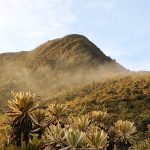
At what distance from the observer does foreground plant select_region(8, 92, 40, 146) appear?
1889 centimetres

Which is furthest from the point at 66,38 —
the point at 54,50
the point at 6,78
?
the point at 6,78

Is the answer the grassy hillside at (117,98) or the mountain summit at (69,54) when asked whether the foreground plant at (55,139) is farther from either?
the mountain summit at (69,54)

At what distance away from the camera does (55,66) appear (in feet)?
310

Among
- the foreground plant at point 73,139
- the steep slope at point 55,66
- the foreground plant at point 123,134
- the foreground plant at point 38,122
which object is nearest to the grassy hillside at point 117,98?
the steep slope at point 55,66

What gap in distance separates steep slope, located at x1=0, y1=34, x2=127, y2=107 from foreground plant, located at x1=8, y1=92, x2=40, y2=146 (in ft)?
184

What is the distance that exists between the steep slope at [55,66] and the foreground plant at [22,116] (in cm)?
5606

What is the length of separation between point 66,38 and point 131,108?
5783 cm

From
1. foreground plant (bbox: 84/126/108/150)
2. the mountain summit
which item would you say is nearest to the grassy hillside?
the mountain summit

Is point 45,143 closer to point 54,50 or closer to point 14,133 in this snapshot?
point 14,133

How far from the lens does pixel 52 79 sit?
8712cm

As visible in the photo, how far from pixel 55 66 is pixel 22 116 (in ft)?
248

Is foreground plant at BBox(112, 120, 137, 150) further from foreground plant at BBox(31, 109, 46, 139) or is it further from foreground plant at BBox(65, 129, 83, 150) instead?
foreground plant at BBox(65, 129, 83, 150)

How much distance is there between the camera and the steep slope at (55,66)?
84250 millimetres

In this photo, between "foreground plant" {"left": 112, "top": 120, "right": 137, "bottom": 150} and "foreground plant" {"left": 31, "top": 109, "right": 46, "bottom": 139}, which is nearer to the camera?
→ "foreground plant" {"left": 31, "top": 109, "right": 46, "bottom": 139}
